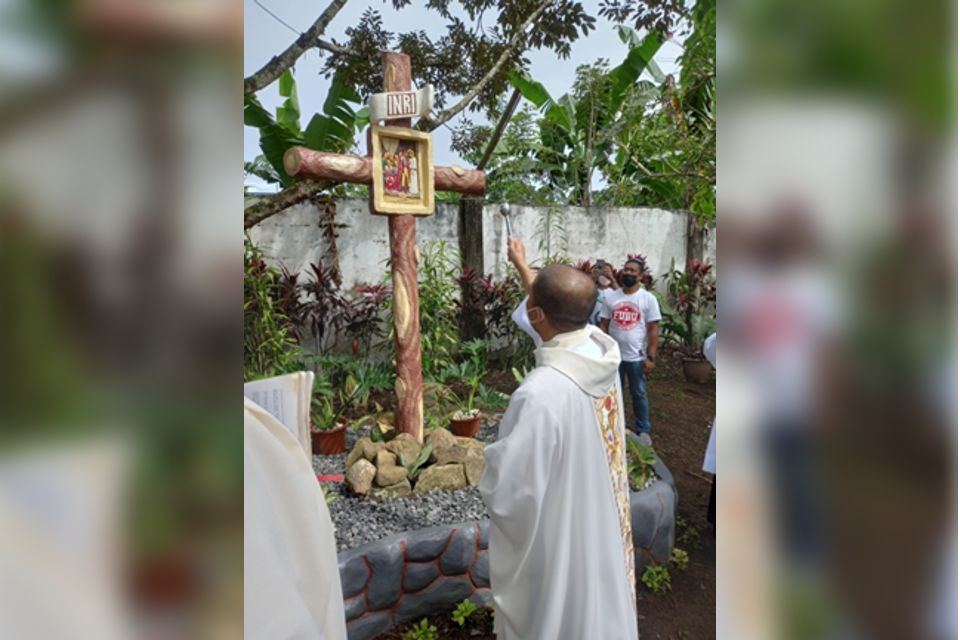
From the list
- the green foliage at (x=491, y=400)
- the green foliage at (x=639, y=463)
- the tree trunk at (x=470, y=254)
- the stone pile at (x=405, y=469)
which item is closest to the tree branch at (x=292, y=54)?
the stone pile at (x=405, y=469)

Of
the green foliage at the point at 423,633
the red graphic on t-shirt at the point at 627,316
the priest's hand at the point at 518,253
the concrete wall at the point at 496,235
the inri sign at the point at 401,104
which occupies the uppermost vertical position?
the inri sign at the point at 401,104

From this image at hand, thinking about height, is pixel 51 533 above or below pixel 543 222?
below

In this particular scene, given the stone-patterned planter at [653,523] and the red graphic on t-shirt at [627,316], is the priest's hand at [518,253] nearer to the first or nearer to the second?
the stone-patterned planter at [653,523]

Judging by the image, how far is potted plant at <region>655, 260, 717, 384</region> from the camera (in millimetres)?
7535

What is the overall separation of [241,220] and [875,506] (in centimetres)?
39

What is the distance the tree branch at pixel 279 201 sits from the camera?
4.50 m

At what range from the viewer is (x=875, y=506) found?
0.34 m

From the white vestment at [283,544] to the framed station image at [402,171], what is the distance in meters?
2.65

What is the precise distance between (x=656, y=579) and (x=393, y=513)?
1.34m

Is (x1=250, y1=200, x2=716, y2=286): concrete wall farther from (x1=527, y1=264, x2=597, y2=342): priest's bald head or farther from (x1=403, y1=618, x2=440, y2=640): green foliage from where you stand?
(x1=527, y1=264, x2=597, y2=342): priest's bald head

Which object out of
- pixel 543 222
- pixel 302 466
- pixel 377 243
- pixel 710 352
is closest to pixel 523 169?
pixel 543 222

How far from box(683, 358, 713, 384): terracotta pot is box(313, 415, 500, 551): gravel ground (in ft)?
14.7

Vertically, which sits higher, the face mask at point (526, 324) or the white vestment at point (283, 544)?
the face mask at point (526, 324)

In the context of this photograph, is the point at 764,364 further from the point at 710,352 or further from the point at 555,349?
the point at 710,352
